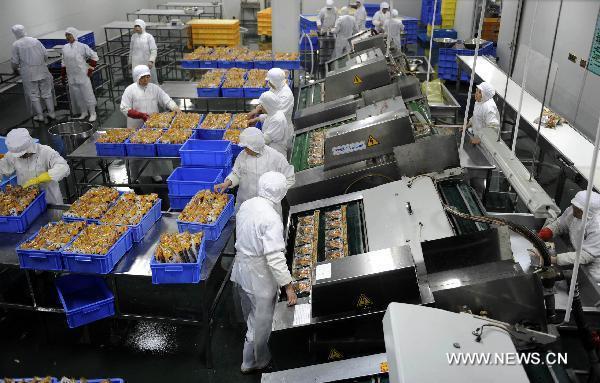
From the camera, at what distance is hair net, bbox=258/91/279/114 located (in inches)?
264

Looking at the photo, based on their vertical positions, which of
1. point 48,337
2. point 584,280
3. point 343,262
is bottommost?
point 48,337

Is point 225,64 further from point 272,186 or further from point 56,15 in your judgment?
point 272,186

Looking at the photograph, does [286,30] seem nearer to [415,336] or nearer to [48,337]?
[48,337]

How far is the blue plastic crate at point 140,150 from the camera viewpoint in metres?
5.99

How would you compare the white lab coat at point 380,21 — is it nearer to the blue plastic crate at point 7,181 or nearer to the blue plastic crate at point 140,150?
the blue plastic crate at point 140,150

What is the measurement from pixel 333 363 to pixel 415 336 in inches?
42.5

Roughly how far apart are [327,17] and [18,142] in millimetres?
10422

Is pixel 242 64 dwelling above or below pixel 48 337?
above

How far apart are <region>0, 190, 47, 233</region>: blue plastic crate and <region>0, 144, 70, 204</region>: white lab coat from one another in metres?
0.34

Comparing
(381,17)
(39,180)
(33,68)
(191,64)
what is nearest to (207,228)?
(39,180)

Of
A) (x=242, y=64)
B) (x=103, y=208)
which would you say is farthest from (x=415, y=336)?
(x=242, y=64)

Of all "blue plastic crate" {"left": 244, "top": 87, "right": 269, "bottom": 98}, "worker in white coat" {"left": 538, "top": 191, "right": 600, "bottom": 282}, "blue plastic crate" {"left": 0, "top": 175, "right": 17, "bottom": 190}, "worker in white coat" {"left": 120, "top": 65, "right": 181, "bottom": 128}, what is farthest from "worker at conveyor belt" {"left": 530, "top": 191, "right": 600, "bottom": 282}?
"blue plastic crate" {"left": 0, "top": 175, "right": 17, "bottom": 190}

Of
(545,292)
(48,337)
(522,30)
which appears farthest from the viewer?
(522,30)

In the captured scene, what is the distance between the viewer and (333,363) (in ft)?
9.25
